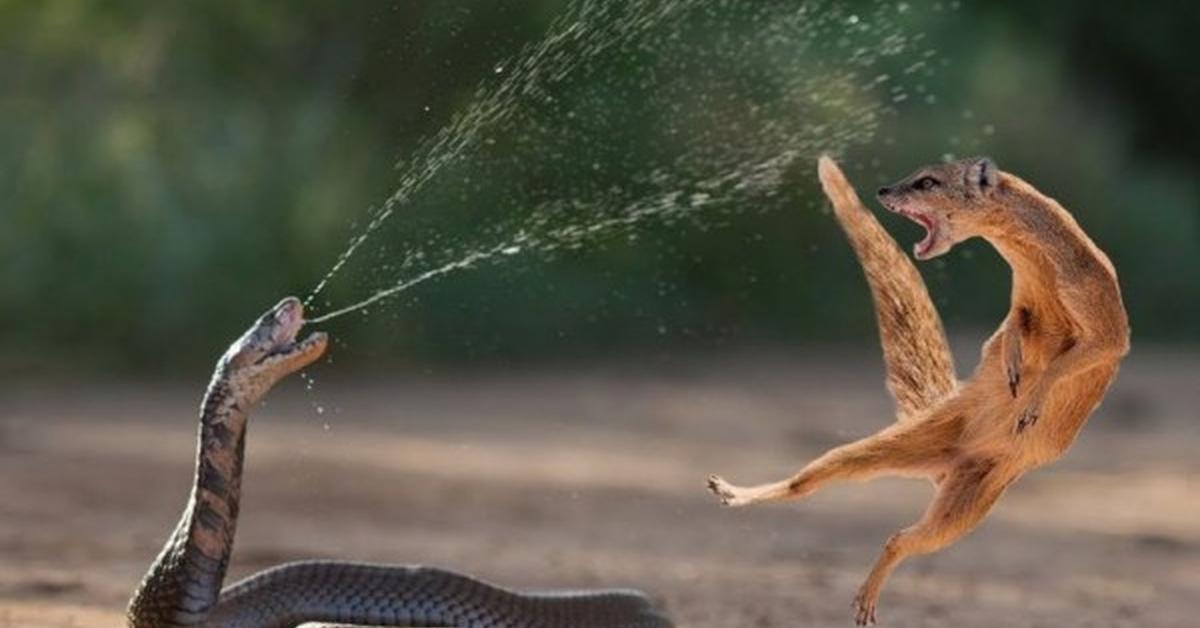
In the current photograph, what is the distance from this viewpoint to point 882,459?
5414mm

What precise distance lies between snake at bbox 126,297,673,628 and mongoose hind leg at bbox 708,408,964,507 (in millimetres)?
1048

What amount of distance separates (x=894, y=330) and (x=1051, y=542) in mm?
4601

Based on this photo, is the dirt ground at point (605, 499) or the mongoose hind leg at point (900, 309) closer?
the mongoose hind leg at point (900, 309)

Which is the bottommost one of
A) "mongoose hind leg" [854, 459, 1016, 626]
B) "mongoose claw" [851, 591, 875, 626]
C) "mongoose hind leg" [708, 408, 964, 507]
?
"mongoose claw" [851, 591, 875, 626]

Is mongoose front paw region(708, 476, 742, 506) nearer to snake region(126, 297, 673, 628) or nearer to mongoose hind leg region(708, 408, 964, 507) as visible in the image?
mongoose hind leg region(708, 408, 964, 507)

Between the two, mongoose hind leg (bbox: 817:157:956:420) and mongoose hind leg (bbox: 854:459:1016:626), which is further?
mongoose hind leg (bbox: 817:157:956:420)

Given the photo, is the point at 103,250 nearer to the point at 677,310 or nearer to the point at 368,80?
the point at 368,80

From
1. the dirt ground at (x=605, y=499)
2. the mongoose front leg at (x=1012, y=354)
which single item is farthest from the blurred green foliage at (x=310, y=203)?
the mongoose front leg at (x=1012, y=354)

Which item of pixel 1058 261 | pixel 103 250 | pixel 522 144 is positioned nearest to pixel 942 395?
pixel 1058 261

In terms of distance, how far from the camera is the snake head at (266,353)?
5801mm

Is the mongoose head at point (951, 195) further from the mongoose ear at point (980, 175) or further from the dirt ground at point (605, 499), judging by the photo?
the dirt ground at point (605, 499)

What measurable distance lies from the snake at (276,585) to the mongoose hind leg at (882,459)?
105 centimetres

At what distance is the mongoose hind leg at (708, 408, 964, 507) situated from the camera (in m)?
5.37

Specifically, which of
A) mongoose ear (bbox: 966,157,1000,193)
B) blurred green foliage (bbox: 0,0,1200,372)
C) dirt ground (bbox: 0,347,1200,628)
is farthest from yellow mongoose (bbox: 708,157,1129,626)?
blurred green foliage (bbox: 0,0,1200,372)
